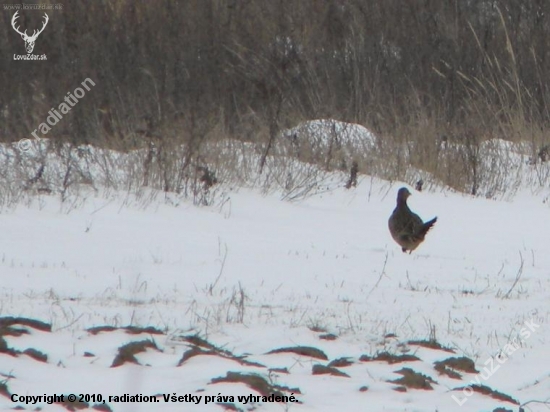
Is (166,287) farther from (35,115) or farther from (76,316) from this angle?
(35,115)

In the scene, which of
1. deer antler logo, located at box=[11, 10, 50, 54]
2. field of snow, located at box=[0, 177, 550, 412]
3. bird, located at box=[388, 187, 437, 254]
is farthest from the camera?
deer antler logo, located at box=[11, 10, 50, 54]

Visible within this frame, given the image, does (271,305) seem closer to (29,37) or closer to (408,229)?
(408,229)

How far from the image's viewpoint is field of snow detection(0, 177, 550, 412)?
15.9 ft

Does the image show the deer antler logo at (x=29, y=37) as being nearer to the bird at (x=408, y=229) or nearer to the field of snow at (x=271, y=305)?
the field of snow at (x=271, y=305)

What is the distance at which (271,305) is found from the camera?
7027 millimetres

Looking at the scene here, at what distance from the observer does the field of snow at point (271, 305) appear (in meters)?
4.85

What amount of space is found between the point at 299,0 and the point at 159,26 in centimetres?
261

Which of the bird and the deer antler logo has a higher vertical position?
the deer antler logo

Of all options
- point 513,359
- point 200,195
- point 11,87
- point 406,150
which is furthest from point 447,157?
point 513,359

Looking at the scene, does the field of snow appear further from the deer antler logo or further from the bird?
the deer antler logo

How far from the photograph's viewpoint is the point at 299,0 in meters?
17.8

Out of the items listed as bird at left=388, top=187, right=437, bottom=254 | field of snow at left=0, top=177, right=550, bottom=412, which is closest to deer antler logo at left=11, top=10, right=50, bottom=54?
field of snow at left=0, top=177, right=550, bottom=412

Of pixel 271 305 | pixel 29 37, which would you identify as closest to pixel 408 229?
pixel 271 305

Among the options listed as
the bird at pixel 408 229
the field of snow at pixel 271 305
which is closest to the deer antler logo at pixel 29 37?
the field of snow at pixel 271 305
